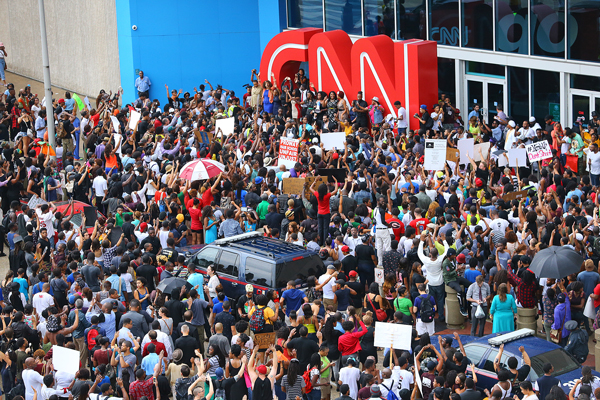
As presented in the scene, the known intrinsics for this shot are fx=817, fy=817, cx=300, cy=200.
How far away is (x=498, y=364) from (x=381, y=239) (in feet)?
17.8

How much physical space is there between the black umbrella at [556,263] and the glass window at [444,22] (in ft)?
49.7

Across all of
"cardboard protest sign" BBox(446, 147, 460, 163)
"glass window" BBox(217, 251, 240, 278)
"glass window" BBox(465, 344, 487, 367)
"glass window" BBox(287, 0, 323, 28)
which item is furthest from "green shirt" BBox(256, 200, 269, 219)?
"glass window" BBox(287, 0, 323, 28)

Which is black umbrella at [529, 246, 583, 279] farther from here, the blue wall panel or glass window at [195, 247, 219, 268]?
the blue wall panel

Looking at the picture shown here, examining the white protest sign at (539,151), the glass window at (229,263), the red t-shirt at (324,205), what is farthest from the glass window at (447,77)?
the glass window at (229,263)

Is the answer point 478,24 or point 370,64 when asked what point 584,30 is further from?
point 370,64

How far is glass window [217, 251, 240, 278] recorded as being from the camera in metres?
15.0

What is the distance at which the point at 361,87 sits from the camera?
27109 mm

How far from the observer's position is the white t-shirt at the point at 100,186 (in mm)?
19922

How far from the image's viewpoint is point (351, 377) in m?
11.0

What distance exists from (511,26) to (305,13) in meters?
9.87

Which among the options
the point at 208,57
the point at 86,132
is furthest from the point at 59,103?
the point at 208,57

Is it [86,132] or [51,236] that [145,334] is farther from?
[86,132]

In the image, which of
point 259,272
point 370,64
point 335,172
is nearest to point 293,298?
point 259,272

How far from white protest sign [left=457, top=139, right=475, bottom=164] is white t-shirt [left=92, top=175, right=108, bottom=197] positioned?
871cm
